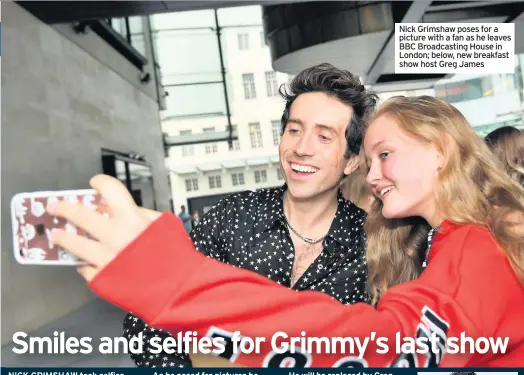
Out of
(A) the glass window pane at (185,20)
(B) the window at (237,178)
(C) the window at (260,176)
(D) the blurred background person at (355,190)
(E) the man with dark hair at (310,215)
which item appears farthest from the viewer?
(B) the window at (237,178)

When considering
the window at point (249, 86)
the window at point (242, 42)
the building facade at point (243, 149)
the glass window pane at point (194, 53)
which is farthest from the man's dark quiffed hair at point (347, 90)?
the window at point (249, 86)

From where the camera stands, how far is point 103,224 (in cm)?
41

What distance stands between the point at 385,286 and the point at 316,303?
54 cm

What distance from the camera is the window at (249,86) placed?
76.3 feet

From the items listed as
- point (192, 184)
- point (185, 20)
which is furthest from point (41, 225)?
Answer: point (192, 184)

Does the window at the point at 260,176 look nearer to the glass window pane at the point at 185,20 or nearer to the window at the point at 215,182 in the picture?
the window at the point at 215,182

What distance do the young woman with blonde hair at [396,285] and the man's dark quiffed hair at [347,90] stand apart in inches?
12.1

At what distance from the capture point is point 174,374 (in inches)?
31.8

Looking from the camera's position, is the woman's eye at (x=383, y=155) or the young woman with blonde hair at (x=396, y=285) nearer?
the young woman with blonde hair at (x=396, y=285)

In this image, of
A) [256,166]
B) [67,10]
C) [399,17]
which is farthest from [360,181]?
[256,166]

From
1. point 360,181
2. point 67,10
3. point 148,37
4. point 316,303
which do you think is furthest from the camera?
point 148,37

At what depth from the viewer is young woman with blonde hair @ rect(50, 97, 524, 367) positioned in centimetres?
41

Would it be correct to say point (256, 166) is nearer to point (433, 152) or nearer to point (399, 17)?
point (399, 17)

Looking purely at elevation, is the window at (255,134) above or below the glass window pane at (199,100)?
above
